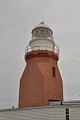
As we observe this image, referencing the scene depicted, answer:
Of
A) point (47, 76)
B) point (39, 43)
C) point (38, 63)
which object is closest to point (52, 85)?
point (47, 76)

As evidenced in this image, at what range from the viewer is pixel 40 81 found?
71.6 feet

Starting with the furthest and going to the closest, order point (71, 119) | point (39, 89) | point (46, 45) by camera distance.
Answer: point (46, 45) → point (39, 89) → point (71, 119)

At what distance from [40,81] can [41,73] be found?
2.35 ft

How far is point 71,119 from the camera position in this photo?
17.8 meters

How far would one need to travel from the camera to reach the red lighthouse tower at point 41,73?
21688 mm

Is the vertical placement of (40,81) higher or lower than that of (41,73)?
lower

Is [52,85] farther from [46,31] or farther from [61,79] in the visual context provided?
[46,31]

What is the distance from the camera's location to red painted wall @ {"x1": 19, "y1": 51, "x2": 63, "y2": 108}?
2161 cm

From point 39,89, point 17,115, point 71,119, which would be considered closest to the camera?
point 71,119

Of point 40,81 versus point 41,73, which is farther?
point 41,73

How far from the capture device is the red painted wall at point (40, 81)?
851 inches

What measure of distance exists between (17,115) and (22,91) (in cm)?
395

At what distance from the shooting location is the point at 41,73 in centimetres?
2206

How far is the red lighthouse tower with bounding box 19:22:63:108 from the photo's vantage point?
2169 centimetres
